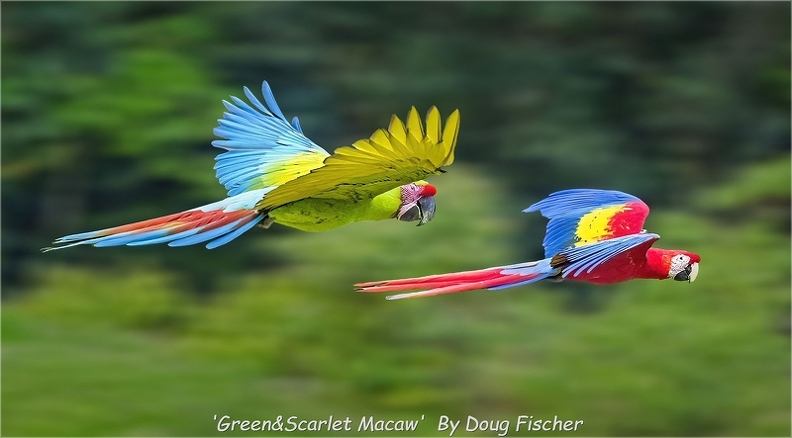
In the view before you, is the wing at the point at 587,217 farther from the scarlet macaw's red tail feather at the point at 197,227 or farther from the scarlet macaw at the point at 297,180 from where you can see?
the scarlet macaw's red tail feather at the point at 197,227

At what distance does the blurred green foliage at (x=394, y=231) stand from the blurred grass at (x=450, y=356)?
1 cm

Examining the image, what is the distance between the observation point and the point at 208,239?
85.6 inches

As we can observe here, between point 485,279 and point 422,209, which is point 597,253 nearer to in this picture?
point 485,279

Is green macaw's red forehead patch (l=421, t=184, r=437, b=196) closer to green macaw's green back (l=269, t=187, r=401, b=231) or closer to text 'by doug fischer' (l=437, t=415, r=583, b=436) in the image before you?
green macaw's green back (l=269, t=187, r=401, b=231)

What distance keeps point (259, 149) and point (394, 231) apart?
1576 millimetres

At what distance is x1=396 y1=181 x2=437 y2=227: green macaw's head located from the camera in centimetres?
246

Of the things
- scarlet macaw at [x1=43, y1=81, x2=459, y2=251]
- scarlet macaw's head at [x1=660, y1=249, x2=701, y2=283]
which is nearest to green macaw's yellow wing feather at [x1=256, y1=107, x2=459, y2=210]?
scarlet macaw at [x1=43, y1=81, x2=459, y2=251]

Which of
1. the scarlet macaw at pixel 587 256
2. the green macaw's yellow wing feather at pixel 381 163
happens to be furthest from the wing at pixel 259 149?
the scarlet macaw at pixel 587 256

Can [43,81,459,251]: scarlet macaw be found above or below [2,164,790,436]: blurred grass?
above

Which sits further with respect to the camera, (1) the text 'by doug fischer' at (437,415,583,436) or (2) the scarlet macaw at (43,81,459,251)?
(1) the text 'by doug fischer' at (437,415,583,436)

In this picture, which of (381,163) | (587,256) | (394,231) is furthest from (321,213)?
(394,231)

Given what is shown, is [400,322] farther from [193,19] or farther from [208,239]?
[193,19]

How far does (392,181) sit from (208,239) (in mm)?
404

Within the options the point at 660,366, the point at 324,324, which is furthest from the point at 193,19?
the point at 660,366
